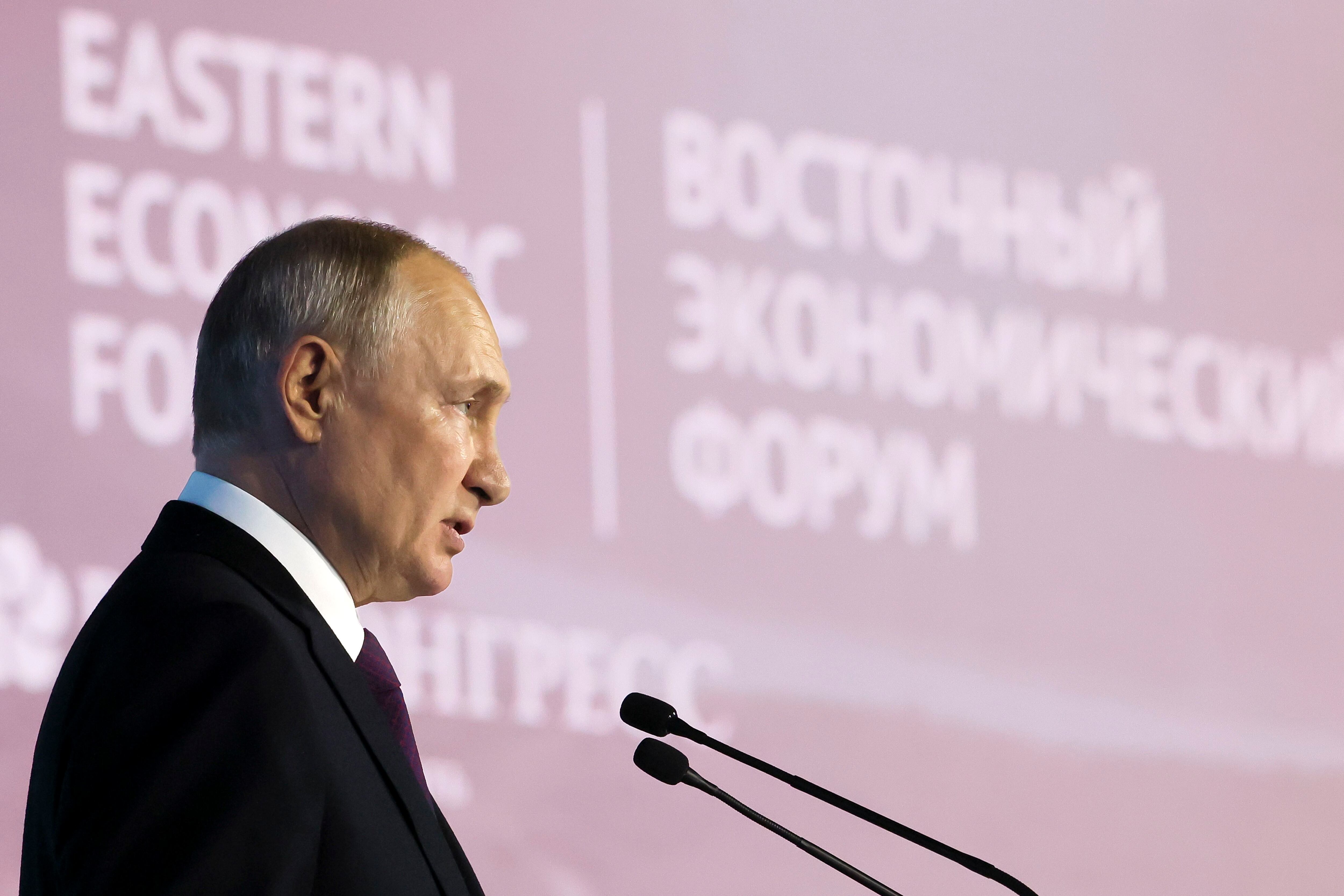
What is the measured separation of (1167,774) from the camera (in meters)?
3.88

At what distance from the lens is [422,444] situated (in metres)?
1.61

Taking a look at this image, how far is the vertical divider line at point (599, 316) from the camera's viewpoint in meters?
3.31

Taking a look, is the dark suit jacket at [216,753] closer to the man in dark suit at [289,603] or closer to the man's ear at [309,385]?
the man in dark suit at [289,603]

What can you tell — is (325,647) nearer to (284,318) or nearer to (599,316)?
(284,318)

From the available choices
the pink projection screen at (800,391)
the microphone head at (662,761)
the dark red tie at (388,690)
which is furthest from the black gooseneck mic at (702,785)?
the pink projection screen at (800,391)

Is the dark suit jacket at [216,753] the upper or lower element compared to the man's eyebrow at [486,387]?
lower

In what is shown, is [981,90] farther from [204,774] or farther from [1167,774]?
[204,774]

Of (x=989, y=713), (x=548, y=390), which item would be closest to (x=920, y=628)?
(x=989, y=713)

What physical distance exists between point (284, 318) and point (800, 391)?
6.94ft

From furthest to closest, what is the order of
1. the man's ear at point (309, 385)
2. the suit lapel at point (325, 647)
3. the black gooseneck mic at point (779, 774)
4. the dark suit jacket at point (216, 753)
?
the black gooseneck mic at point (779, 774)
the man's ear at point (309, 385)
the suit lapel at point (325, 647)
the dark suit jacket at point (216, 753)

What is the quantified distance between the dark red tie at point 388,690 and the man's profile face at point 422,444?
79 mm

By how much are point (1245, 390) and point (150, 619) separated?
3.39m

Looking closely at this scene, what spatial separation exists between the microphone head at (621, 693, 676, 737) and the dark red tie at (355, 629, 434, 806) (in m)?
0.26

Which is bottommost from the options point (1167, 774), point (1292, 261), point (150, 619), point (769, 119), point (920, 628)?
point (1167, 774)
